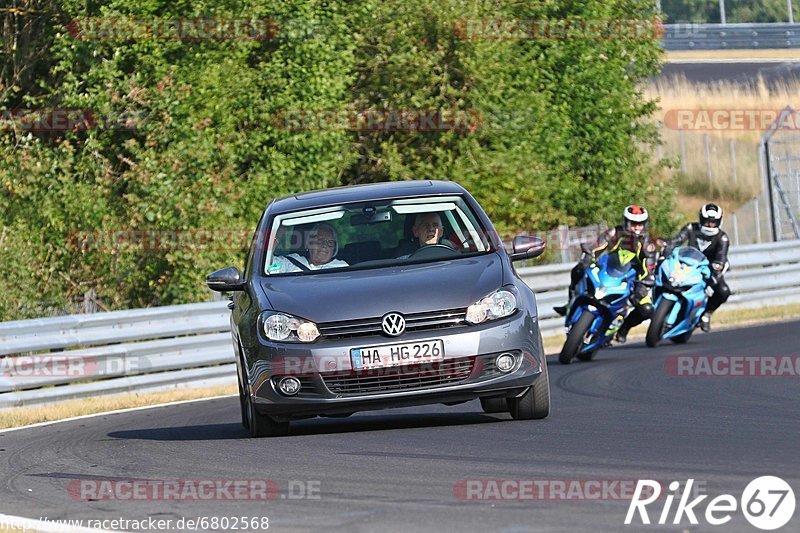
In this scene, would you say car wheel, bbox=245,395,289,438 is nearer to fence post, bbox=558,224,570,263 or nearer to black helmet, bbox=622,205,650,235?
black helmet, bbox=622,205,650,235

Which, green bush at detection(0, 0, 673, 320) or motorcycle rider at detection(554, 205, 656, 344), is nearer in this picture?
motorcycle rider at detection(554, 205, 656, 344)

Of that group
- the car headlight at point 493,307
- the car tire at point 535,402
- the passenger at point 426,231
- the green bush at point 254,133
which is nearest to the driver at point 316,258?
the passenger at point 426,231

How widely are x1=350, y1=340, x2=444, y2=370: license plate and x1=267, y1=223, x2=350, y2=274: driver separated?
106cm

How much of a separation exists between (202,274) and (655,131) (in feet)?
48.4

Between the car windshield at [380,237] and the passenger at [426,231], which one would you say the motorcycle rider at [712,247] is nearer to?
the car windshield at [380,237]

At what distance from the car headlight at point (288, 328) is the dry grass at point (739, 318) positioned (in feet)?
36.8

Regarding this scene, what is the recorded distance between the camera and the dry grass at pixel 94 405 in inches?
546

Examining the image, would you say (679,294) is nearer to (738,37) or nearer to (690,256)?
(690,256)

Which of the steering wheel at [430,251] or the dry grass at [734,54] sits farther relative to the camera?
the dry grass at [734,54]

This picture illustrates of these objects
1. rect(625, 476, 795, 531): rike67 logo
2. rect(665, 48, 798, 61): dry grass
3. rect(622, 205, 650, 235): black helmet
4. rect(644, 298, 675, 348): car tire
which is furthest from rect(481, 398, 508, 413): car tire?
rect(665, 48, 798, 61): dry grass

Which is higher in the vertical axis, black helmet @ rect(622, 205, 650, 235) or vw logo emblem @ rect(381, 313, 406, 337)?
vw logo emblem @ rect(381, 313, 406, 337)

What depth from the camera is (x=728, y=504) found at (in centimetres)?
616

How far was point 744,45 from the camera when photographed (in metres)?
62.1

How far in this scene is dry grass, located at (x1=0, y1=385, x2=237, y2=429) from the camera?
13.9m
